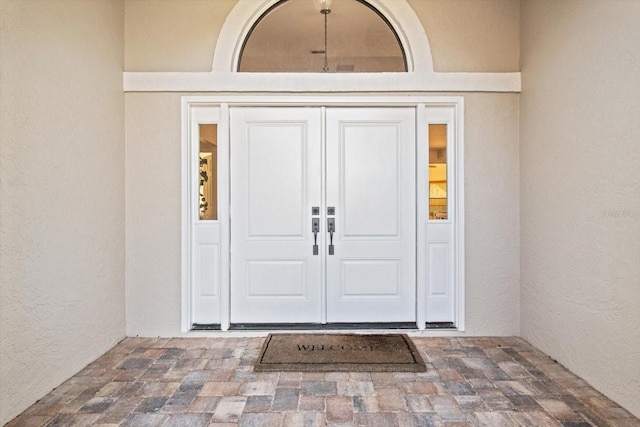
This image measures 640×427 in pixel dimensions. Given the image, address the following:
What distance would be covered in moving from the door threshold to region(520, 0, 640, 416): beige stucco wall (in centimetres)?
109

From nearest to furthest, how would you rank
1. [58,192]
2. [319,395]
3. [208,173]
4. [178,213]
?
[319,395] → [58,192] → [178,213] → [208,173]

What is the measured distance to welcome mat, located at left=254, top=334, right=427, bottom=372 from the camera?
2.97 meters

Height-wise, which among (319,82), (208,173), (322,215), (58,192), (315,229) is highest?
(319,82)

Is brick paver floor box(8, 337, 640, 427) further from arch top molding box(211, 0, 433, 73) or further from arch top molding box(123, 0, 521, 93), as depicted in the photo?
arch top molding box(211, 0, 433, 73)

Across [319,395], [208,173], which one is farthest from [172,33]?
[319,395]

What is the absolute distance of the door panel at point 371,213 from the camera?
377 centimetres

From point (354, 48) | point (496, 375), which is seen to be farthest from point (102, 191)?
point (496, 375)

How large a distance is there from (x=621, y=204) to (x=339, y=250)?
2.11m

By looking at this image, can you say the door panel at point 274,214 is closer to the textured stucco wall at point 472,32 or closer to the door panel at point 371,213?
the door panel at point 371,213

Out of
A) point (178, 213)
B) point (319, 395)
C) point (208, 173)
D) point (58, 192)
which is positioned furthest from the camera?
point (208, 173)

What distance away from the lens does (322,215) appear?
3779 mm

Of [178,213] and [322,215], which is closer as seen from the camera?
[178,213]

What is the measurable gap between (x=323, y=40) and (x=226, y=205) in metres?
1.71

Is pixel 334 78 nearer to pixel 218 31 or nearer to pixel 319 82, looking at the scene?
pixel 319 82
